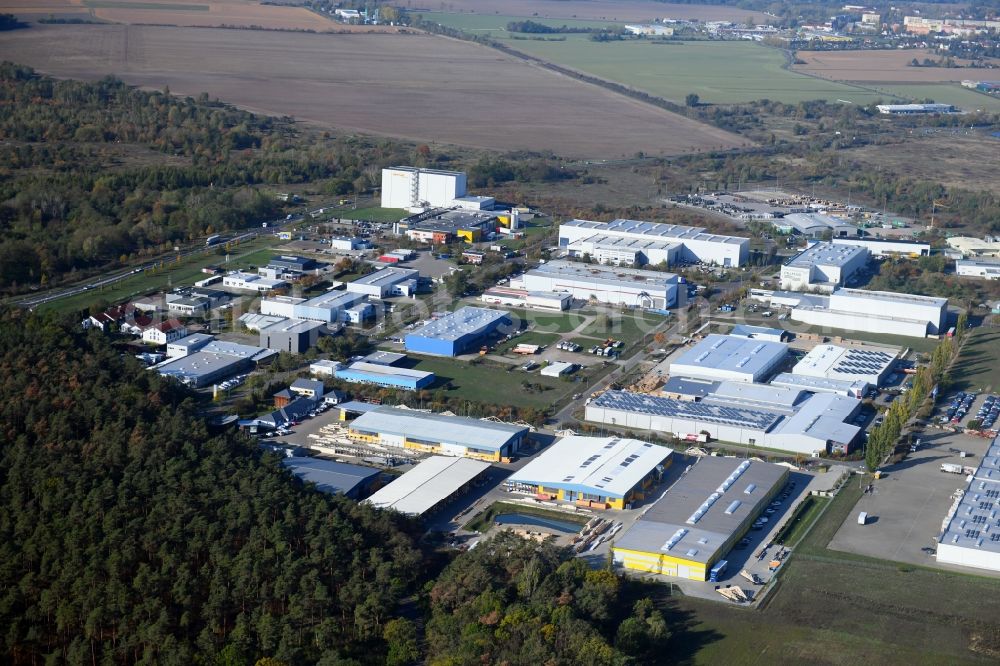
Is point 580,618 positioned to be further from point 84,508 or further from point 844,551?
point 84,508

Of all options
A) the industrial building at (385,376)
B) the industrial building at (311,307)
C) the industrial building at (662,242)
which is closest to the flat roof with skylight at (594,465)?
the industrial building at (385,376)

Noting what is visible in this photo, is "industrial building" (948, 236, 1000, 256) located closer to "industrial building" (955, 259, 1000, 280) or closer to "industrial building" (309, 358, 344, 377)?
"industrial building" (955, 259, 1000, 280)

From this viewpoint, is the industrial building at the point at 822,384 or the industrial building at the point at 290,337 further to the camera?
the industrial building at the point at 290,337

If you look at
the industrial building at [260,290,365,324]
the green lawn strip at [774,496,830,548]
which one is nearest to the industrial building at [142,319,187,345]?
the industrial building at [260,290,365,324]

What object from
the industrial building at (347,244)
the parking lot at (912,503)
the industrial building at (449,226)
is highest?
the industrial building at (449,226)

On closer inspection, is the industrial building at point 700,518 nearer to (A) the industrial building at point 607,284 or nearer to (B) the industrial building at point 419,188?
(A) the industrial building at point 607,284

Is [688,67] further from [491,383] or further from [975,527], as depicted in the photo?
[975,527]
